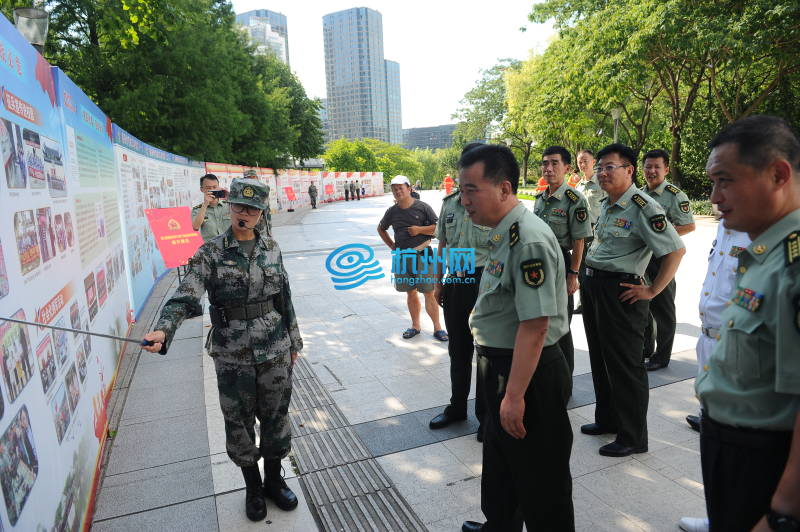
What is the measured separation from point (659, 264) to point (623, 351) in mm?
1846

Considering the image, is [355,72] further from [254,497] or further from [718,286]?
[718,286]

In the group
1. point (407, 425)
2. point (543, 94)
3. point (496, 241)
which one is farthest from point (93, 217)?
point (543, 94)

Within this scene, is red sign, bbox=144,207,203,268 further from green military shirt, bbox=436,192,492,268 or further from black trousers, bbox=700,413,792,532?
black trousers, bbox=700,413,792,532

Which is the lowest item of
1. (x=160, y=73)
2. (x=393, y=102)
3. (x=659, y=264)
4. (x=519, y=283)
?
(x=659, y=264)

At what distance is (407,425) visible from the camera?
3924 mm

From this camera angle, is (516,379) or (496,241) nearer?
(516,379)

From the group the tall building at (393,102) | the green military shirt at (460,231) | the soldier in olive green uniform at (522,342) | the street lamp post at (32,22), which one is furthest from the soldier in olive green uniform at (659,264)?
the tall building at (393,102)

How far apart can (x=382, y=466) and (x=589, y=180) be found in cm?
524

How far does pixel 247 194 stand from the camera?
2.70m

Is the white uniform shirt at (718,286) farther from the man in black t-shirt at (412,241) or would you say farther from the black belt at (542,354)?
the man in black t-shirt at (412,241)

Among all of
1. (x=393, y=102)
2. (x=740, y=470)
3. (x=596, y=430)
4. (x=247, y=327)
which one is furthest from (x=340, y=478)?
(x=393, y=102)

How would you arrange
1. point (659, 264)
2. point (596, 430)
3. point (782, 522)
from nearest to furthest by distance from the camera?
point (782, 522) → point (596, 430) → point (659, 264)

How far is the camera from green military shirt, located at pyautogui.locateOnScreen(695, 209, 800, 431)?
1.34 m

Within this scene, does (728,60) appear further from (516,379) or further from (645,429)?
(516,379)
